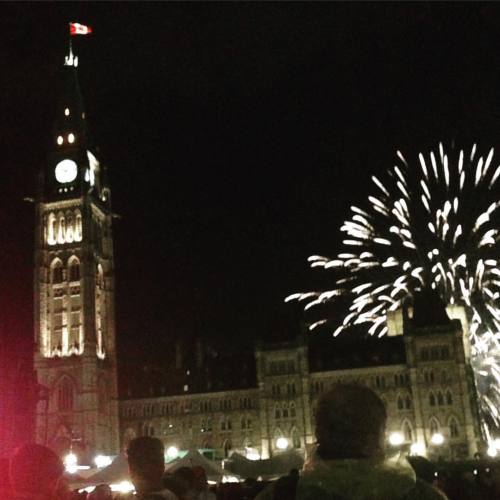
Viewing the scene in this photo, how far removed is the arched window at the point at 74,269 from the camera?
287 ft

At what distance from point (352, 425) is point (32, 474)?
1.92 metres

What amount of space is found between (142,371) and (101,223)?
62.0 ft

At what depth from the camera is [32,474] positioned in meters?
4.09

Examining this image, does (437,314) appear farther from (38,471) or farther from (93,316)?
(38,471)

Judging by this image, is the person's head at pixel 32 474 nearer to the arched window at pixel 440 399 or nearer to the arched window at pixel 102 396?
the arched window at pixel 440 399

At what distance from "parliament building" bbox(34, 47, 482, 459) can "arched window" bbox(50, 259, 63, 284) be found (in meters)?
0.17

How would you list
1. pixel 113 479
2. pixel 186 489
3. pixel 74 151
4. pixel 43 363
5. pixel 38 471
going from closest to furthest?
pixel 38 471, pixel 186 489, pixel 113 479, pixel 43 363, pixel 74 151

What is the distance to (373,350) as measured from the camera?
78.9 metres

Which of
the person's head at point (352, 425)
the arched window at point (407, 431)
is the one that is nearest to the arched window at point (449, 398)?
the arched window at point (407, 431)

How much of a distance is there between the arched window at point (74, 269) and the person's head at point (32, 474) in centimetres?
8533

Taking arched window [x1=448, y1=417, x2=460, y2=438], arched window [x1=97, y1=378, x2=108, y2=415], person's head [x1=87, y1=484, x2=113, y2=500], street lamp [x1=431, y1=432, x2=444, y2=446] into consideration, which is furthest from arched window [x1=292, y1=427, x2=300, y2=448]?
person's head [x1=87, y1=484, x2=113, y2=500]

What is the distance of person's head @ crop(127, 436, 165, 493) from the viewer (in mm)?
5031

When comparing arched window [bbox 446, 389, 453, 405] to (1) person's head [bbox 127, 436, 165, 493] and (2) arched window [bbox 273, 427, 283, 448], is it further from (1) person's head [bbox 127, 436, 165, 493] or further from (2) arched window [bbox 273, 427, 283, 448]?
(1) person's head [bbox 127, 436, 165, 493]

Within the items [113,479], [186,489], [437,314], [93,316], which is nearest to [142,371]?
[93,316]
